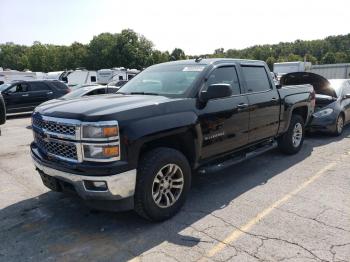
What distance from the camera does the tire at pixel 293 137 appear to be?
271 inches

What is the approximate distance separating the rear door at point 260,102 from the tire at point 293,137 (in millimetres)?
734

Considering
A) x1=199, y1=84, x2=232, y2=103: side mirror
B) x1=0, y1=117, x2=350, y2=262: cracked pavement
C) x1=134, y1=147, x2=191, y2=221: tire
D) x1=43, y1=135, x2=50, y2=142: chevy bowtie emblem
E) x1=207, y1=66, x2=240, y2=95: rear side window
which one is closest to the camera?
x1=0, y1=117, x2=350, y2=262: cracked pavement

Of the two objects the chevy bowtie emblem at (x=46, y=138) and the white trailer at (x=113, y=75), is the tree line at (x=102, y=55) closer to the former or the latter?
the white trailer at (x=113, y=75)

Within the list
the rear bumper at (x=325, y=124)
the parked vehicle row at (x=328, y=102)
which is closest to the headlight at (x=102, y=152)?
the parked vehicle row at (x=328, y=102)

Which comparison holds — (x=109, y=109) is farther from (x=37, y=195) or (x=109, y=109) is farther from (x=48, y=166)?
(x=37, y=195)

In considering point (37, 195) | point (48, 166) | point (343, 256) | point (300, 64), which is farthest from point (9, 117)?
point (300, 64)

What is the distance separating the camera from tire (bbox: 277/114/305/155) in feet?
22.6

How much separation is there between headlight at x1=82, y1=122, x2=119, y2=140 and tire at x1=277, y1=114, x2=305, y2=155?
4.28 metres

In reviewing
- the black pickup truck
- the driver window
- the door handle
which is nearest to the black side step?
the black pickup truck

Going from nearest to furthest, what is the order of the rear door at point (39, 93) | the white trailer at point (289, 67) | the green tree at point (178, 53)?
the rear door at point (39, 93) < the white trailer at point (289, 67) < the green tree at point (178, 53)

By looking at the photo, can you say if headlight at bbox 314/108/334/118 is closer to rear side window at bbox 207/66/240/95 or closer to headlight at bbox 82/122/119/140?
rear side window at bbox 207/66/240/95

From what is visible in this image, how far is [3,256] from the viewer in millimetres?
3465

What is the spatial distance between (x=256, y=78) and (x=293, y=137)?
70.9 inches

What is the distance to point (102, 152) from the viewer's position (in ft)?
11.7
